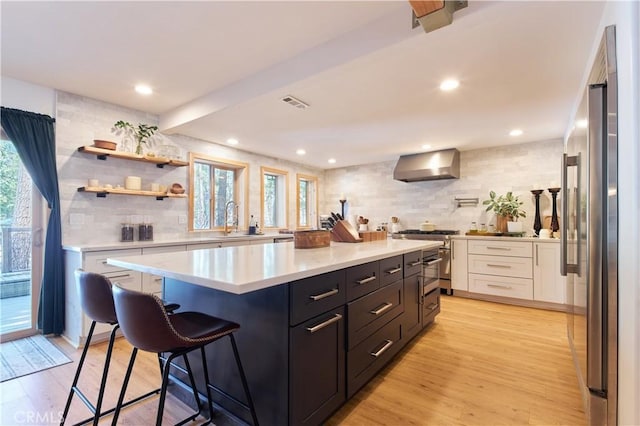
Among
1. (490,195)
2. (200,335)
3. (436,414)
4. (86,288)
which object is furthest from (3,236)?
(490,195)

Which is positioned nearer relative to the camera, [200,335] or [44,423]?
[200,335]

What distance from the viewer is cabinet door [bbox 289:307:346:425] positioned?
4.43 feet

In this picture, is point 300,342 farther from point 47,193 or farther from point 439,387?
point 47,193

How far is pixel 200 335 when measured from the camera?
4.13 feet

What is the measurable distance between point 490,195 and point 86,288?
4936 millimetres

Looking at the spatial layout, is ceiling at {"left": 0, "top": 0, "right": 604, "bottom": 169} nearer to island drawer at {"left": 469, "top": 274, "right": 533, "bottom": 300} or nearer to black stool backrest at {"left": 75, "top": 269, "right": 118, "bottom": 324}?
black stool backrest at {"left": 75, "top": 269, "right": 118, "bottom": 324}

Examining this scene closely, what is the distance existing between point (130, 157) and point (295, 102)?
6.40 feet

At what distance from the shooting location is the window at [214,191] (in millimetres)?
4223

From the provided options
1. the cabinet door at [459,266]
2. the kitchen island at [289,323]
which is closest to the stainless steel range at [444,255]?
the cabinet door at [459,266]

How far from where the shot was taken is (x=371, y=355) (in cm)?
191

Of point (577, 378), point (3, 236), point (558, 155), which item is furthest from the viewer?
point (558, 155)

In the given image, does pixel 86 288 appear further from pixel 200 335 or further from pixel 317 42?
pixel 317 42

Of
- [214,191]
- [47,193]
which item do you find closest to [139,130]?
[47,193]

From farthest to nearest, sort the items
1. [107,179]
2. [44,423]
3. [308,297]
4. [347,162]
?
1. [347,162]
2. [107,179]
3. [44,423]
4. [308,297]
